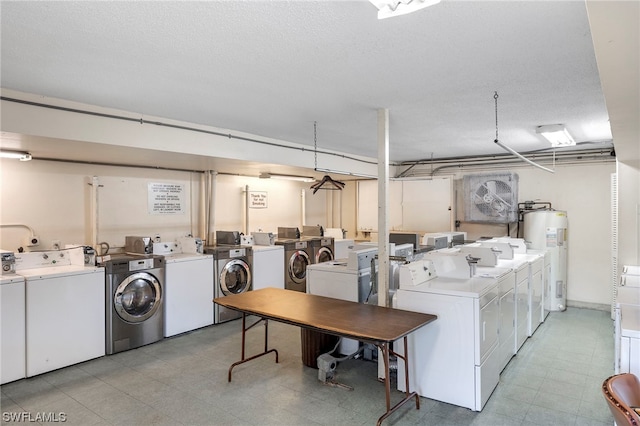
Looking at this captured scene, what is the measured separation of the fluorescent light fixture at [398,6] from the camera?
1648mm

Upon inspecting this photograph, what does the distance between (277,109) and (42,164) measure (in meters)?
2.82

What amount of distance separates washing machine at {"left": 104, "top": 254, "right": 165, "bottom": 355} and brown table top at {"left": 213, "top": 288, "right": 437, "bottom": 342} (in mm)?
1376

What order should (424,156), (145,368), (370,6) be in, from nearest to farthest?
(370,6)
(145,368)
(424,156)

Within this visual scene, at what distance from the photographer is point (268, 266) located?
577 cm

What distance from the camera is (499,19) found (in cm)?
194

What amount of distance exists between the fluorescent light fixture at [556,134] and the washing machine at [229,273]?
408 cm

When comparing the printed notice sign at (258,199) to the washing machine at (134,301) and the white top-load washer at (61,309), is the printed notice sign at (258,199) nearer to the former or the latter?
the washing machine at (134,301)

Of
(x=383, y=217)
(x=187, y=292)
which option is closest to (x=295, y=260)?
(x=187, y=292)

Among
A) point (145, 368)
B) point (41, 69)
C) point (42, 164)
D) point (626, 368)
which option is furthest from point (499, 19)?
point (42, 164)

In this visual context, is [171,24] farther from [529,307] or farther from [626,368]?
[529,307]

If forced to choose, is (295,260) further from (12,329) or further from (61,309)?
(12,329)

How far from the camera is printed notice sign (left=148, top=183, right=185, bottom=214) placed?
5293 mm

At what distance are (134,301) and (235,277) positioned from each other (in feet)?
4.72

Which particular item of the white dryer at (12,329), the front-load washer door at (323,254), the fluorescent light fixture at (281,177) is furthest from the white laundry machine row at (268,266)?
the white dryer at (12,329)
